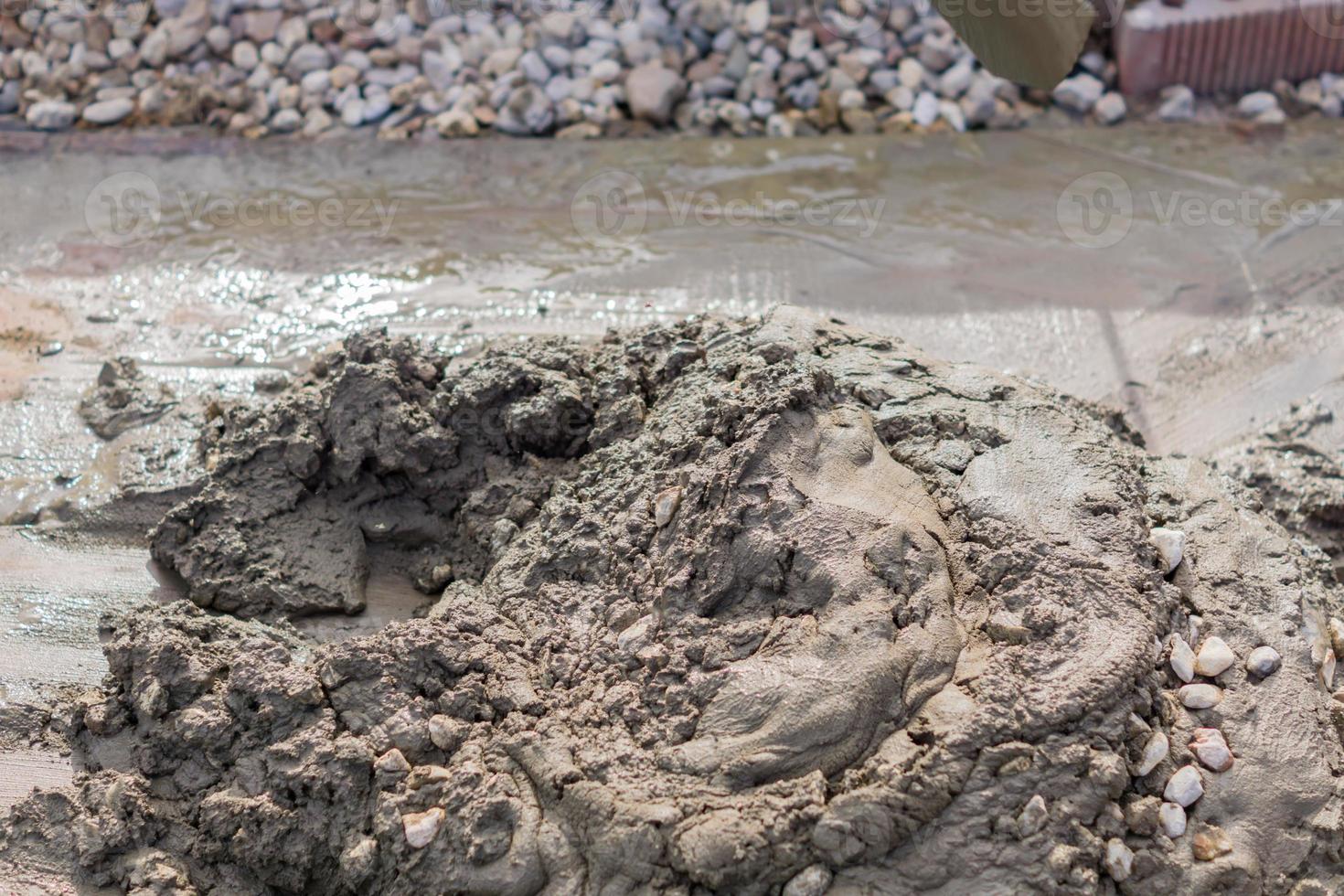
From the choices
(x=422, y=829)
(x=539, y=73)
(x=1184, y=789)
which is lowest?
(x=422, y=829)

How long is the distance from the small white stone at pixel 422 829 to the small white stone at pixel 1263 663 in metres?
1.73

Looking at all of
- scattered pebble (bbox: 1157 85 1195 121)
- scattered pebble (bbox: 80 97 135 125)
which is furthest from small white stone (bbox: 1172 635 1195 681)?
scattered pebble (bbox: 80 97 135 125)

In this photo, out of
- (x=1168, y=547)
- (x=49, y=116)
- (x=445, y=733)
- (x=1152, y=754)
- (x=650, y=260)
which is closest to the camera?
(x=1152, y=754)

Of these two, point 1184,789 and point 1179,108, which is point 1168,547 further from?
point 1179,108

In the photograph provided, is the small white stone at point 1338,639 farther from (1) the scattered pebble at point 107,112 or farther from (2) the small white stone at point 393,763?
(1) the scattered pebble at point 107,112

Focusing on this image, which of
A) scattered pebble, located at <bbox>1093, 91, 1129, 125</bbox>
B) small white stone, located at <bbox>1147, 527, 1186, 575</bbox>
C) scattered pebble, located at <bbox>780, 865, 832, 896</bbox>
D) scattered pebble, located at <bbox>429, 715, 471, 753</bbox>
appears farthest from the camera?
scattered pebble, located at <bbox>1093, 91, 1129, 125</bbox>

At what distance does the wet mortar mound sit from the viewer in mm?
2410

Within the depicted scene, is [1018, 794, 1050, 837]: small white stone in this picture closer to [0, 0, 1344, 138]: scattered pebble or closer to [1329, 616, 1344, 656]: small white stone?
[1329, 616, 1344, 656]: small white stone

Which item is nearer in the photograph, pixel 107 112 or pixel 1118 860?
pixel 1118 860

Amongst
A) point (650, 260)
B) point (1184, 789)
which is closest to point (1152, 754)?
point (1184, 789)

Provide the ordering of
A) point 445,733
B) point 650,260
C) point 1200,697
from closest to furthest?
1. point 1200,697
2. point 445,733
3. point 650,260

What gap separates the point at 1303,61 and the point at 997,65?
4.33 meters

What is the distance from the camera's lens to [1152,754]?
2.47 metres

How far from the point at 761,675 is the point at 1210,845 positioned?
0.93 metres
